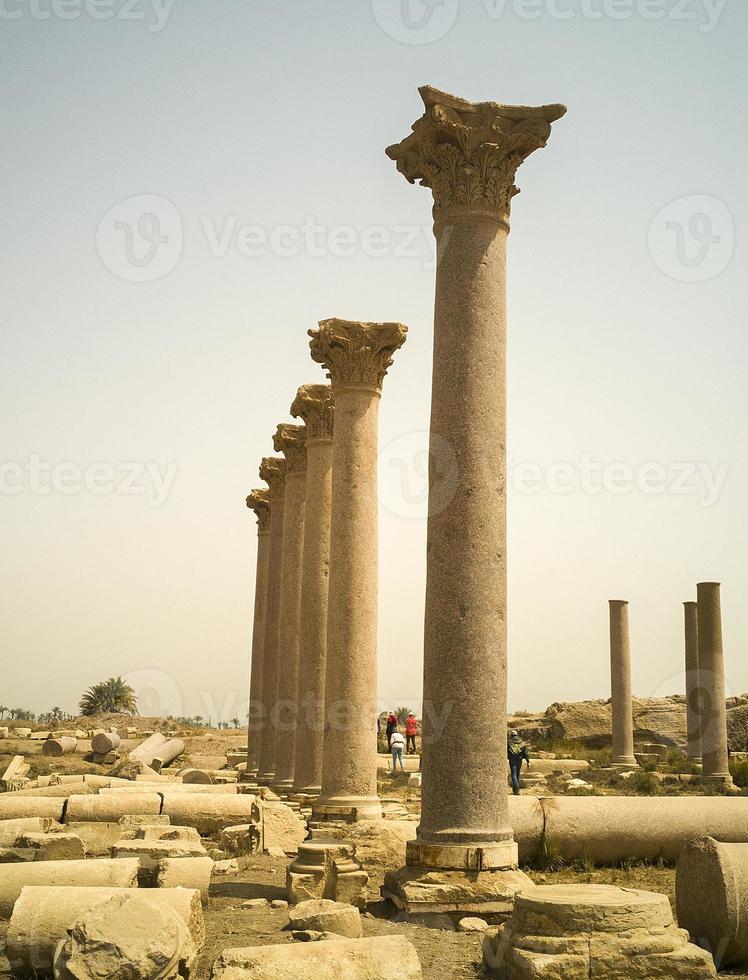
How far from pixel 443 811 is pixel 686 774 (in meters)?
22.1

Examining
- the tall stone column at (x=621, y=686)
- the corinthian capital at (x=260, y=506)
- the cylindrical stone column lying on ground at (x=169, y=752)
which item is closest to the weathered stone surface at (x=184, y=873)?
the corinthian capital at (x=260, y=506)

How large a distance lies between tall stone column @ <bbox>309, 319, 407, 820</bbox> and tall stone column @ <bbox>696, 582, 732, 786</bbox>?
53.2 feet

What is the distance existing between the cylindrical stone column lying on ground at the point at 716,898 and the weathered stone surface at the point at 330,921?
269cm

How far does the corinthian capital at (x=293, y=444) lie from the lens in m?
20.9

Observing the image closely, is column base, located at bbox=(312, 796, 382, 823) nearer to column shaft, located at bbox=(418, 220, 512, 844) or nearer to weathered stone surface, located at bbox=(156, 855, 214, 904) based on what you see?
weathered stone surface, located at bbox=(156, 855, 214, 904)

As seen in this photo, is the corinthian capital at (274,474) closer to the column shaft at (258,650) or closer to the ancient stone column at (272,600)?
the ancient stone column at (272,600)

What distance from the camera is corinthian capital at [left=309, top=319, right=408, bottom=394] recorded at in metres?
15.6

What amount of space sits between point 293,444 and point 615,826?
1081 cm

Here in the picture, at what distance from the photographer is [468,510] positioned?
32.5 feet

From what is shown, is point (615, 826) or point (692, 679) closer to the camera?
point (615, 826)

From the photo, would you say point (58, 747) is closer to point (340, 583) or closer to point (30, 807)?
point (30, 807)

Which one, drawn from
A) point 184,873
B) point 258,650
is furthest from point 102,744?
point 184,873

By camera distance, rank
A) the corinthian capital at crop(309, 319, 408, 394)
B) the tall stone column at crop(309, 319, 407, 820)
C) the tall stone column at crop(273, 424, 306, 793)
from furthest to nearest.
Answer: the tall stone column at crop(273, 424, 306, 793), the corinthian capital at crop(309, 319, 408, 394), the tall stone column at crop(309, 319, 407, 820)

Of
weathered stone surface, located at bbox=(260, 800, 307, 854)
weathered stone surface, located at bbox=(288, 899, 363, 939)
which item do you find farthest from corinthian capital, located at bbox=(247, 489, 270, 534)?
weathered stone surface, located at bbox=(288, 899, 363, 939)
